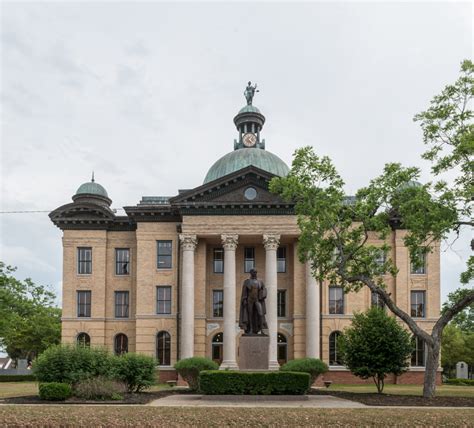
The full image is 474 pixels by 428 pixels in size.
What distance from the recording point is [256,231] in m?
43.5

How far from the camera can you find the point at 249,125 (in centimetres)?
5406

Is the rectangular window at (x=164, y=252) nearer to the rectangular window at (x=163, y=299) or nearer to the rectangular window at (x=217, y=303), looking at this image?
the rectangular window at (x=163, y=299)

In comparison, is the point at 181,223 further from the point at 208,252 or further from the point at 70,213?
the point at 70,213

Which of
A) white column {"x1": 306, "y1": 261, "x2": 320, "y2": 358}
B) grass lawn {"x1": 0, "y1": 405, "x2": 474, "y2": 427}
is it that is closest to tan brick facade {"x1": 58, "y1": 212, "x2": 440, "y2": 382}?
white column {"x1": 306, "y1": 261, "x2": 320, "y2": 358}

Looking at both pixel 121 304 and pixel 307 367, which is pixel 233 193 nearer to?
pixel 121 304

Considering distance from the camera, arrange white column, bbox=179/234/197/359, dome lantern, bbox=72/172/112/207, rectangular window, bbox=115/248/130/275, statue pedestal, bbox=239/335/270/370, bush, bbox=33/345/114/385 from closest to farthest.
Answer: bush, bbox=33/345/114/385
statue pedestal, bbox=239/335/270/370
white column, bbox=179/234/197/359
rectangular window, bbox=115/248/130/275
dome lantern, bbox=72/172/112/207

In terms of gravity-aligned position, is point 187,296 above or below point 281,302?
above

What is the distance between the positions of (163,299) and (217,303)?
3950mm

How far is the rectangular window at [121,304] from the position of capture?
46719mm

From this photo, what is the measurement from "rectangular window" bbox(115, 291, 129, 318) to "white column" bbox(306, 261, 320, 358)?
13.4m

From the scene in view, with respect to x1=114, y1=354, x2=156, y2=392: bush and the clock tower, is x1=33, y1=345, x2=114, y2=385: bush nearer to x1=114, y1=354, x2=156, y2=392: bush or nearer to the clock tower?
x1=114, y1=354, x2=156, y2=392: bush

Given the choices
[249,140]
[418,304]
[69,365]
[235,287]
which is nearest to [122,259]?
[235,287]

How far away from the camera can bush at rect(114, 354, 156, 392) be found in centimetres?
2744

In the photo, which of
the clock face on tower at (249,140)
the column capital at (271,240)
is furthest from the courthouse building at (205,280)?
the clock face on tower at (249,140)
